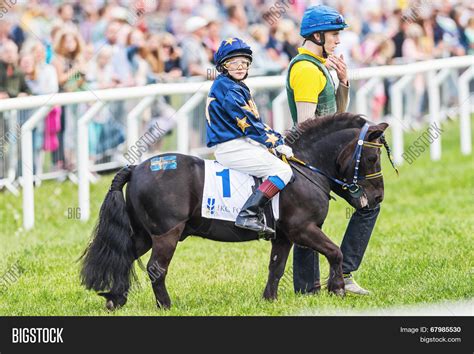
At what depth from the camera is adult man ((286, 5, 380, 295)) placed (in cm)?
967

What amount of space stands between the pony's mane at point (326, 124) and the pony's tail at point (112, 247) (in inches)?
52.1

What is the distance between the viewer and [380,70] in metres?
17.1

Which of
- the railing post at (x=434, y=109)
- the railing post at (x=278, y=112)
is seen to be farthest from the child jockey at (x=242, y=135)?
the railing post at (x=434, y=109)

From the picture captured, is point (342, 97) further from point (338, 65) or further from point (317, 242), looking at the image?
point (317, 242)

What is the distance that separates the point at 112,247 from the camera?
30.6ft

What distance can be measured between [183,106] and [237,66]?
5.80 meters

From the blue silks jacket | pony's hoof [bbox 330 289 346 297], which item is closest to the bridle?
the blue silks jacket

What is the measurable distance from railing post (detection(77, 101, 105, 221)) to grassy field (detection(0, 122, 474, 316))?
190mm

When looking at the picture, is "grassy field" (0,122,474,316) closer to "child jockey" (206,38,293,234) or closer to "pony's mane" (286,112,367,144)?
"child jockey" (206,38,293,234)

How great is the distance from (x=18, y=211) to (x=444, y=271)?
18.0 ft

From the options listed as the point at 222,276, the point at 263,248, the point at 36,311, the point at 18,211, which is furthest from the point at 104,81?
the point at 36,311

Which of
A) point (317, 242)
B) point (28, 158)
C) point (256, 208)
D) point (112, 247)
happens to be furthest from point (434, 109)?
point (112, 247)

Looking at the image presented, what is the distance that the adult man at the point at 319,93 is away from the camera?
9.67 m

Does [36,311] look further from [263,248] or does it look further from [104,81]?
[104,81]
